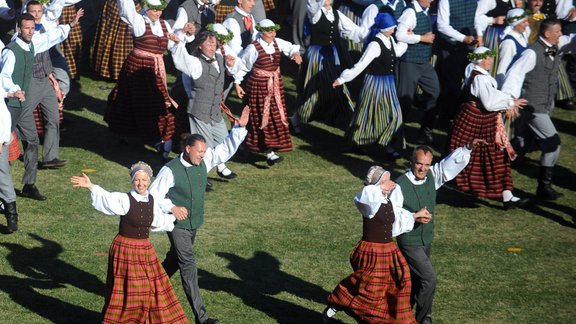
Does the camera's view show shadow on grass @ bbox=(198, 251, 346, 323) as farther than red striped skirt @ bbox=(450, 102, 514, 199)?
No

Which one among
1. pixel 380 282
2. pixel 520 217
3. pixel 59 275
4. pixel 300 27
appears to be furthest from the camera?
pixel 300 27

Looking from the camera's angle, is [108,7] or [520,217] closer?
[520,217]

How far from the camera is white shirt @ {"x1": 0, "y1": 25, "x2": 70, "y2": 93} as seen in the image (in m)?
10.4

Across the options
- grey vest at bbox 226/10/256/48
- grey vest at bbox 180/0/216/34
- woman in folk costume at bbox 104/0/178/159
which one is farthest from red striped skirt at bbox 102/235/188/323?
grey vest at bbox 180/0/216/34

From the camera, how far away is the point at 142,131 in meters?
12.6

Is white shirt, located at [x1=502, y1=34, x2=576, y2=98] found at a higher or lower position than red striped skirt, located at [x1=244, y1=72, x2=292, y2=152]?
higher

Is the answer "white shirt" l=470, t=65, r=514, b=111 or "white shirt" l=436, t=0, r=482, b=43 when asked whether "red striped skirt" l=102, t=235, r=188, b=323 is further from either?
"white shirt" l=436, t=0, r=482, b=43

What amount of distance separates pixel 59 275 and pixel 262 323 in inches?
72.6

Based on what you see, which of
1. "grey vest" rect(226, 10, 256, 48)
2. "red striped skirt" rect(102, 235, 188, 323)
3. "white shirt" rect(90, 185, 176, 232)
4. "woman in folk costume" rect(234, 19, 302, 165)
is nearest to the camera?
"white shirt" rect(90, 185, 176, 232)

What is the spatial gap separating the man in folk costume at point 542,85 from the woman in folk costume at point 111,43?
527 centimetres

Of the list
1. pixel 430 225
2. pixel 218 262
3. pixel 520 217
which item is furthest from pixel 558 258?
pixel 218 262

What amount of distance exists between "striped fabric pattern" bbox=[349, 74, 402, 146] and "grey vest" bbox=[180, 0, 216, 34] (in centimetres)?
214

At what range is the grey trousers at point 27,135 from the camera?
11086 millimetres

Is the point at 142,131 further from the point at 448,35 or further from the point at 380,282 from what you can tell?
the point at 380,282
